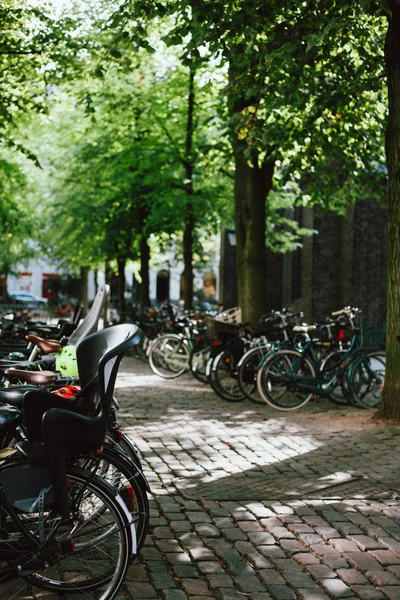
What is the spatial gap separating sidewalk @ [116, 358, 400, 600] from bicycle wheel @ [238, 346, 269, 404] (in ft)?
3.38

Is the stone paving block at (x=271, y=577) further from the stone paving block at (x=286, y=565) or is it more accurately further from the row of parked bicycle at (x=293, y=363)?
the row of parked bicycle at (x=293, y=363)

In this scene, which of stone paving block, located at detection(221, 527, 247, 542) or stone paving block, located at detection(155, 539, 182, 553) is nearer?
stone paving block, located at detection(155, 539, 182, 553)

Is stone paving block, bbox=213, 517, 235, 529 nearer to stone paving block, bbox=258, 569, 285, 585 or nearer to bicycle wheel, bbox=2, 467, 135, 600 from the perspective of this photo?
stone paving block, bbox=258, 569, 285, 585

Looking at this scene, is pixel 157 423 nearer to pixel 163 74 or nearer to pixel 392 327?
pixel 392 327

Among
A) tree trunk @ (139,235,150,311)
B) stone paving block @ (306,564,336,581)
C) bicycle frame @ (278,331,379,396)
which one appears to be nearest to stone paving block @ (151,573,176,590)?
stone paving block @ (306,564,336,581)

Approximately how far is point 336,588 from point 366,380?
727cm

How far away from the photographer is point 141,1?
408 inches

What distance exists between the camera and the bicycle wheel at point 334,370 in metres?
11.8

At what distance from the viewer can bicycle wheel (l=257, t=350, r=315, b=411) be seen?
1157 centimetres

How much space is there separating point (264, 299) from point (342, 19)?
7.55 meters

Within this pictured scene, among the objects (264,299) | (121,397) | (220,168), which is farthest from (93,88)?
(121,397)

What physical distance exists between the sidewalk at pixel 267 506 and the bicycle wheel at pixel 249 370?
1030mm

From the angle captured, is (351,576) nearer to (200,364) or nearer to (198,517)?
(198,517)

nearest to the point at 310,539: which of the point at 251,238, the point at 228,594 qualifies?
the point at 228,594
